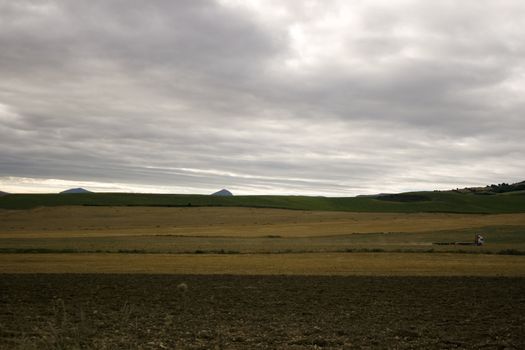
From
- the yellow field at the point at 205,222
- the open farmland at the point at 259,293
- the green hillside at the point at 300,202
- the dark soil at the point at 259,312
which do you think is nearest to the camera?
the dark soil at the point at 259,312

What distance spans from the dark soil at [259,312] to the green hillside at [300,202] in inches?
3893

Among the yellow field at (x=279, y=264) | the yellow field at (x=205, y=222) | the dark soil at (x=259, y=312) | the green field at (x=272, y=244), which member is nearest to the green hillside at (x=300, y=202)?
the yellow field at (x=205, y=222)

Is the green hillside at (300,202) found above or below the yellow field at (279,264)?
above

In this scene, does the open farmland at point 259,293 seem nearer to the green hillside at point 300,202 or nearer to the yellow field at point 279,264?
the yellow field at point 279,264

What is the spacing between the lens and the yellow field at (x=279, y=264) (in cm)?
3603

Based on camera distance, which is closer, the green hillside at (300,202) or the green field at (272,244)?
the green field at (272,244)

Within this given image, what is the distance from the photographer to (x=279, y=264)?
4066 centimetres

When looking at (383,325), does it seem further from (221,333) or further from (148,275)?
(148,275)

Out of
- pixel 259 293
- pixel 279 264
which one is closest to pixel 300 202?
pixel 279 264

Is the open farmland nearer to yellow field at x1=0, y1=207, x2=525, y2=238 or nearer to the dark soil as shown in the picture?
the dark soil

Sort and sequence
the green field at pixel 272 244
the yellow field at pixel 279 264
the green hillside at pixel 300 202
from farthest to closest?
the green hillside at pixel 300 202 < the green field at pixel 272 244 < the yellow field at pixel 279 264

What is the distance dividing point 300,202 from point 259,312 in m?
126

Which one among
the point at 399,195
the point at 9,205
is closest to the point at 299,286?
the point at 9,205

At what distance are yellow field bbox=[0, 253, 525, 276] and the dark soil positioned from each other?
3519mm
